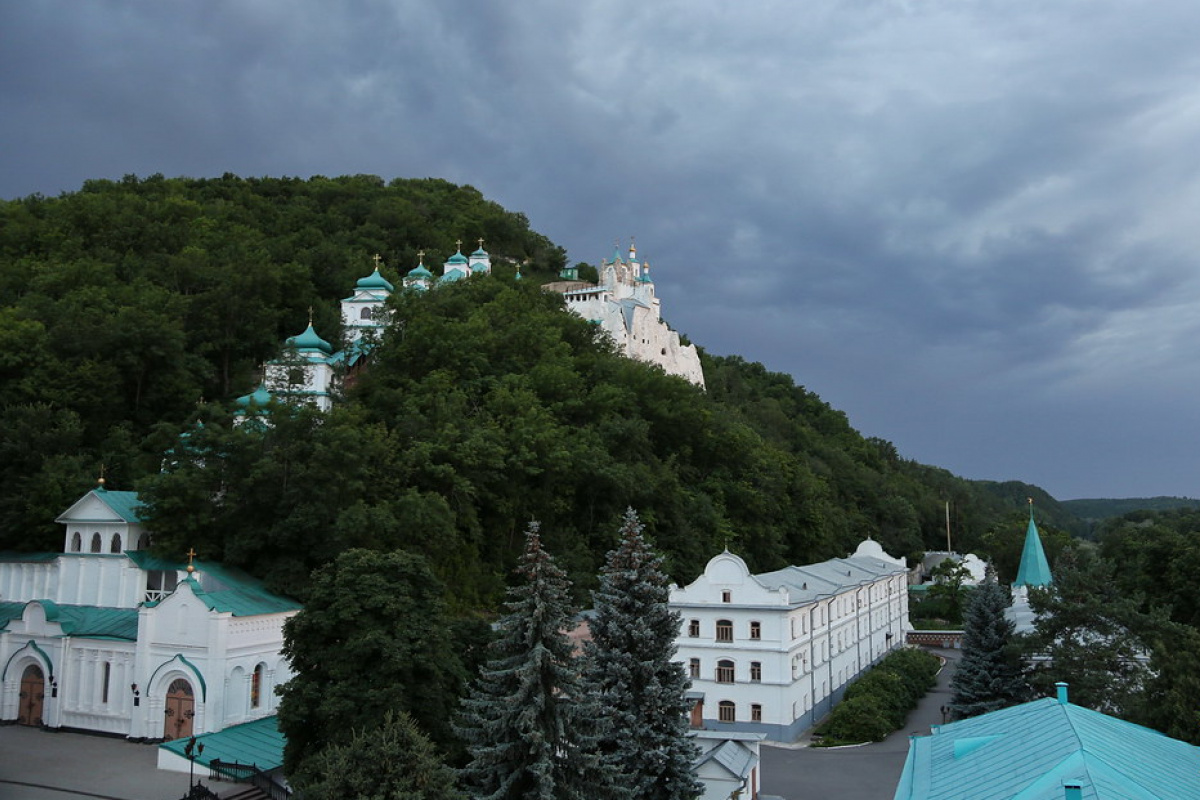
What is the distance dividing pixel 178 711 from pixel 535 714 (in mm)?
14999

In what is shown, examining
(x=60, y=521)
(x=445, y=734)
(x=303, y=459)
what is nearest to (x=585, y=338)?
(x=303, y=459)

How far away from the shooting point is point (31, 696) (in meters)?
29.8

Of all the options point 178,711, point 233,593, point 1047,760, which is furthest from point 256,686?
point 1047,760

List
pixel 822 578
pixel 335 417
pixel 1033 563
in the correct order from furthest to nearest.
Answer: pixel 1033 563 < pixel 822 578 < pixel 335 417

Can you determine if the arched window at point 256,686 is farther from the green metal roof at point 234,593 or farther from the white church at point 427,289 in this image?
the white church at point 427,289

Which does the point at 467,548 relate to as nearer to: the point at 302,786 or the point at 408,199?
the point at 302,786

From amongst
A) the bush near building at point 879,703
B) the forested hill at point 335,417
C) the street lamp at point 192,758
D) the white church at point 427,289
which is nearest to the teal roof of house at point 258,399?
the white church at point 427,289

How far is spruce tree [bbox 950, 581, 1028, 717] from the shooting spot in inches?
1169

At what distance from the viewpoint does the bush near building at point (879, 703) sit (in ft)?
107

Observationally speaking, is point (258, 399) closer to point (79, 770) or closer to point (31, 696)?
point (31, 696)

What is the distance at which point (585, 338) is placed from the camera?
58.0 m

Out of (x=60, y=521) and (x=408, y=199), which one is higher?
(x=408, y=199)

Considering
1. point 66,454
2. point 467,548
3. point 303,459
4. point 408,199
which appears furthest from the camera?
point 408,199

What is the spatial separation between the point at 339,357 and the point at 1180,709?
1508 inches
